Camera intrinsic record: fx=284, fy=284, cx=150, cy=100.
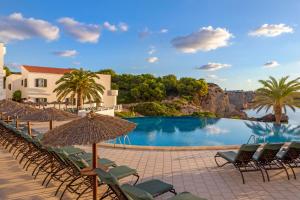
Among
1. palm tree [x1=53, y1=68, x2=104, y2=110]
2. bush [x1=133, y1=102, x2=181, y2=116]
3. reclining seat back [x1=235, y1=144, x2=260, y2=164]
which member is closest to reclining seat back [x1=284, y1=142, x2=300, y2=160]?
reclining seat back [x1=235, y1=144, x2=260, y2=164]

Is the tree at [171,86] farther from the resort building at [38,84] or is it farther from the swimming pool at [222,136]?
the swimming pool at [222,136]

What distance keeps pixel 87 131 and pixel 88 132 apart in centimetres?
3

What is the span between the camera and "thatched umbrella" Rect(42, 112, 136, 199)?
4977 millimetres

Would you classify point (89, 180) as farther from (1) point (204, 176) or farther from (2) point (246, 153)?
(2) point (246, 153)

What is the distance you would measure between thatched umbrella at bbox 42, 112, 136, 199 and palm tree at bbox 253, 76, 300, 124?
72.2ft

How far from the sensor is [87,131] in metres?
5.07

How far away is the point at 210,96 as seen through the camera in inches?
2181

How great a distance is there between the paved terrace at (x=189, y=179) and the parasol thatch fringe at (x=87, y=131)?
1.53m

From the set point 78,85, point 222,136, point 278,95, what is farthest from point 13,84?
point 278,95

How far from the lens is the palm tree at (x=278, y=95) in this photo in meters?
24.1

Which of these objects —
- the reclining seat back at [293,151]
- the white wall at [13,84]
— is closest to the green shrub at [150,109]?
the white wall at [13,84]

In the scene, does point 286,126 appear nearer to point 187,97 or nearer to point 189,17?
point 189,17

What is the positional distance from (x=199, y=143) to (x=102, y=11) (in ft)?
53.6

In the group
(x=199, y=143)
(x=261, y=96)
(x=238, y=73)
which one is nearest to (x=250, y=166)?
(x=199, y=143)
